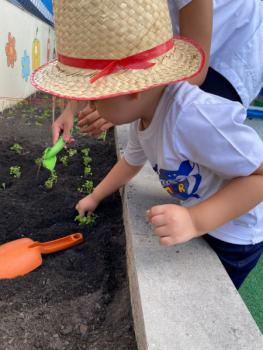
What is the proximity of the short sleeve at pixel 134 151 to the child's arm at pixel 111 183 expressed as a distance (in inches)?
1.5

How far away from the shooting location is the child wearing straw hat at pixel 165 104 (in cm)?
104

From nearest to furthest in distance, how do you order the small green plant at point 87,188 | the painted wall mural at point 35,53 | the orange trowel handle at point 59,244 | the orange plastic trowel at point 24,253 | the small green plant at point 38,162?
the orange plastic trowel at point 24,253, the orange trowel handle at point 59,244, the small green plant at point 87,188, the small green plant at point 38,162, the painted wall mural at point 35,53

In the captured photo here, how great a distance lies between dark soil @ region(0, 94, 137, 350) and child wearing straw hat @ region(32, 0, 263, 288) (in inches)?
14.9

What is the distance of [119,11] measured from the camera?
1029mm

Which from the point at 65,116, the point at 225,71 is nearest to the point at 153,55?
the point at 225,71

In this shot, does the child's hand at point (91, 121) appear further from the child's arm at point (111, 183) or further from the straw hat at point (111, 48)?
the straw hat at point (111, 48)

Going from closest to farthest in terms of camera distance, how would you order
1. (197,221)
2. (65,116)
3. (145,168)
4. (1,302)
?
1. (197,221)
2. (1,302)
3. (65,116)
4. (145,168)

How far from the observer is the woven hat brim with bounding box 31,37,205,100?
103 cm

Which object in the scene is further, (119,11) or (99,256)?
(99,256)

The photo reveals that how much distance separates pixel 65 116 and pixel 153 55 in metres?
0.75

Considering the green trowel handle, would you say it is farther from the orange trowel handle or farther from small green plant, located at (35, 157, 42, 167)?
small green plant, located at (35, 157, 42, 167)

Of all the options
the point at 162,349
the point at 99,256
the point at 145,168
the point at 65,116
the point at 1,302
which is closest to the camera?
the point at 162,349

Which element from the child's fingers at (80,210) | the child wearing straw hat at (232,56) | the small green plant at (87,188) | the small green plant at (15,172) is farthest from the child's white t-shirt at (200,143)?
the small green plant at (15,172)

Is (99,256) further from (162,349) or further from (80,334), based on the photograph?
(162,349)
